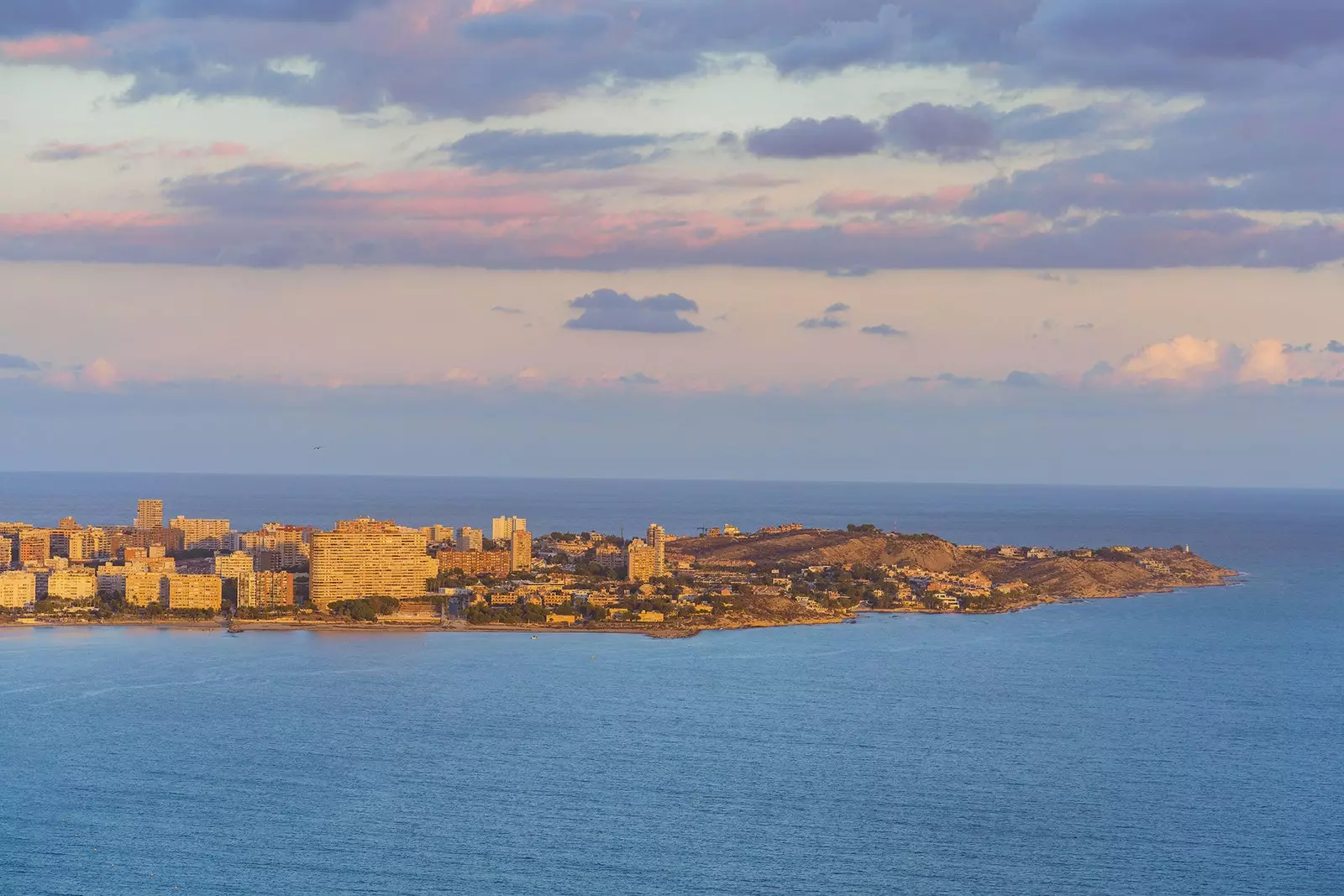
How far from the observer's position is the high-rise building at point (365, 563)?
149ft

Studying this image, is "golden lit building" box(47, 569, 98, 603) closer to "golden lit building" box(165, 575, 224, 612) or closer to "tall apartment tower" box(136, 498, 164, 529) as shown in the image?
"golden lit building" box(165, 575, 224, 612)

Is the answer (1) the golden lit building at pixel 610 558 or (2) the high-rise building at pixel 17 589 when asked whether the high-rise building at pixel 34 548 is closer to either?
(2) the high-rise building at pixel 17 589

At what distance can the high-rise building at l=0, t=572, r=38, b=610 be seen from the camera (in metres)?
43.8

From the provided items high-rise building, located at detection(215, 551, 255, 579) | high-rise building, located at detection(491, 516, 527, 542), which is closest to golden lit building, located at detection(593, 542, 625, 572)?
high-rise building, located at detection(491, 516, 527, 542)

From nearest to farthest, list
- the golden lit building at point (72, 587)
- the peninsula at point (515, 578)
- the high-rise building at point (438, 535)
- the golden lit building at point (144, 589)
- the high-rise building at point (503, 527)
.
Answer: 1. the peninsula at point (515, 578)
2. the golden lit building at point (144, 589)
3. the golden lit building at point (72, 587)
4. the high-rise building at point (438, 535)
5. the high-rise building at point (503, 527)

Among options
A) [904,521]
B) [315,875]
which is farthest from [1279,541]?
[315,875]

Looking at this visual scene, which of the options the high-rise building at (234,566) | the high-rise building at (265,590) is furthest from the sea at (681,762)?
the high-rise building at (234,566)

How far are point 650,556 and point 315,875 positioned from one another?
1392 inches

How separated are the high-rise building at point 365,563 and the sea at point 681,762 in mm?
4655

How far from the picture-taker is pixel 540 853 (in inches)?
715

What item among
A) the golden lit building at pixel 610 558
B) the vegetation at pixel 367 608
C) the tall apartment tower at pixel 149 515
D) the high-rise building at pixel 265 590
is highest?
the tall apartment tower at pixel 149 515

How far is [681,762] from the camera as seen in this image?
2289cm

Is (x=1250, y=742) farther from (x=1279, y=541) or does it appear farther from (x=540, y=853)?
(x=1279, y=541)

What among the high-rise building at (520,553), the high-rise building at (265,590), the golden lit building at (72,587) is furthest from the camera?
the high-rise building at (520,553)
